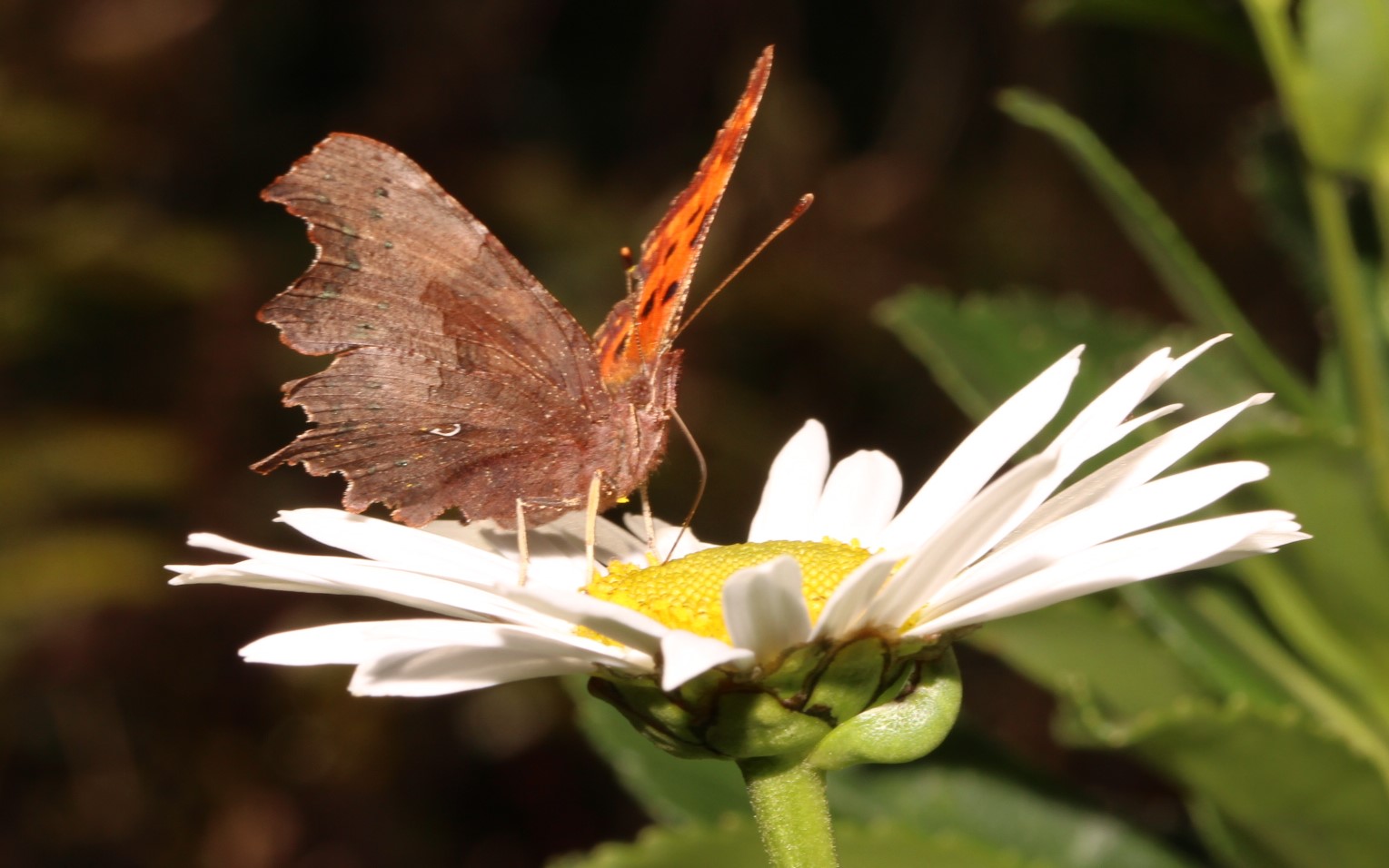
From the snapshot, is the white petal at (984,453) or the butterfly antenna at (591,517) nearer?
the white petal at (984,453)

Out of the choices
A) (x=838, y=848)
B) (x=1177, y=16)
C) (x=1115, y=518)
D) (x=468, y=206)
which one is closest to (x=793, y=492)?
(x=838, y=848)

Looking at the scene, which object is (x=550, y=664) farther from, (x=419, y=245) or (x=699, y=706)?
(x=419, y=245)

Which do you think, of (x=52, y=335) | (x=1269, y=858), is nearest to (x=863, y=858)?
(x=1269, y=858)

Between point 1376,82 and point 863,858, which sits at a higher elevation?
point 1376,82

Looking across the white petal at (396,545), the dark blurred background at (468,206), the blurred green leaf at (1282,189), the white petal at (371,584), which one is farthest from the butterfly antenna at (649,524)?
the dark blurred background at (468,206)

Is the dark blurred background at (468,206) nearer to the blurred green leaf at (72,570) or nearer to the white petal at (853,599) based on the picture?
the blurred green leaf at (72,570)

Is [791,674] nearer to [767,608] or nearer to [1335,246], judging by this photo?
[767,608]
